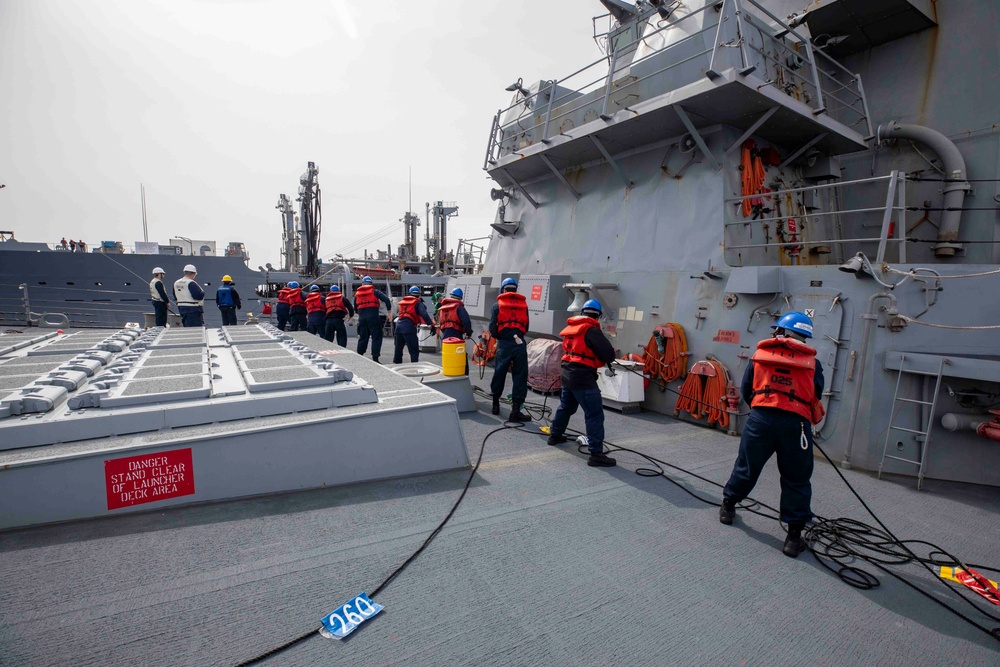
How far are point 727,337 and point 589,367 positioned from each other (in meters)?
2.04

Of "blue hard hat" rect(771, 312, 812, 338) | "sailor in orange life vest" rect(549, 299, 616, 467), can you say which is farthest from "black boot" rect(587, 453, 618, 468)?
"blue hard hat" rect(771, 312, 812, 338)

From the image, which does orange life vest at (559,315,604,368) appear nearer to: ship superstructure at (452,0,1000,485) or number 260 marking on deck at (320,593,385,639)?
ship superstructure at (452,0,1000,485)

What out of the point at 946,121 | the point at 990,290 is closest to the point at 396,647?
the point at 990,290

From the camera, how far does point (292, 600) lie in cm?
218

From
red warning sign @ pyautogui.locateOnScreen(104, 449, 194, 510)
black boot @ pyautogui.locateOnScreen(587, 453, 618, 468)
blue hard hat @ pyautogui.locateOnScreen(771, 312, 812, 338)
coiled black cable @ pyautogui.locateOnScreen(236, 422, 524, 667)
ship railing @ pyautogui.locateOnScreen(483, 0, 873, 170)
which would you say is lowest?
black boot @ pyautogui.locateOnScreen(587, 453, 618, 468)

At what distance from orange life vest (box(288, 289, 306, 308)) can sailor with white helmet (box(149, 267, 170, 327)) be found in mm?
2314

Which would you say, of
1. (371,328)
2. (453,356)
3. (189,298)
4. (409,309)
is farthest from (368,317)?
(189,298)

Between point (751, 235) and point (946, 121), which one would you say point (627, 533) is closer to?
point (751, 235)

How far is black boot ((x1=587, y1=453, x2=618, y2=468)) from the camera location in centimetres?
414

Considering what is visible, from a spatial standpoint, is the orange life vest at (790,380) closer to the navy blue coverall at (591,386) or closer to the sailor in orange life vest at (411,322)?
the navy blue coverall at (591,386)

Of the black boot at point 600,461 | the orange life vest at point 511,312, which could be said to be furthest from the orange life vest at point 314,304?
the black boot at point 600,461

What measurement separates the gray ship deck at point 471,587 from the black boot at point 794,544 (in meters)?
0.05

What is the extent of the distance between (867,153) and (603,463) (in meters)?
5.95

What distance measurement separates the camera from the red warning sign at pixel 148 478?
2730 mm
